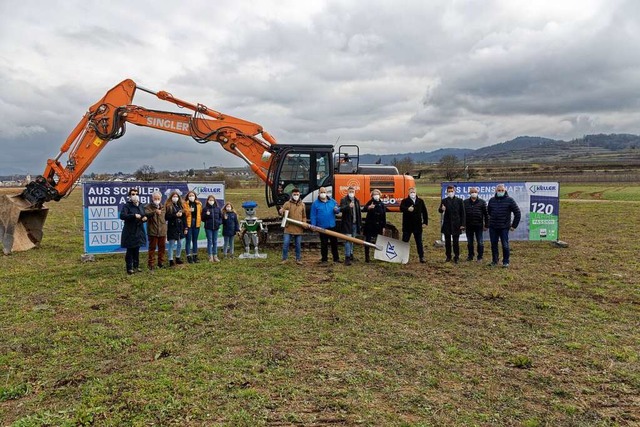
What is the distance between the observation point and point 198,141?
12805 mm

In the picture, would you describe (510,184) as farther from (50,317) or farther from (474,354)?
(50,317)

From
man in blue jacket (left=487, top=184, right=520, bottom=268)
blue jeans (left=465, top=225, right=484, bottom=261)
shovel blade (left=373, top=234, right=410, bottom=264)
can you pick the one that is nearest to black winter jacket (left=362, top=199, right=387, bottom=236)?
shovel blade (left=373, top=234, right=410, bottom=264)

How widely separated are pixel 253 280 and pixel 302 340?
3516 millimetres

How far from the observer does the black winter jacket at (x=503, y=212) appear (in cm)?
1011

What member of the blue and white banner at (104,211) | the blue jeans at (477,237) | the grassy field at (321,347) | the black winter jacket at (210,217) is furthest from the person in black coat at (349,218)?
the blue and white banner at (104,211)

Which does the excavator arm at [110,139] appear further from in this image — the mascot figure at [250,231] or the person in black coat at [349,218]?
the person in black coat at [349,218]

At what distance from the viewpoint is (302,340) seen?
18.5 feet

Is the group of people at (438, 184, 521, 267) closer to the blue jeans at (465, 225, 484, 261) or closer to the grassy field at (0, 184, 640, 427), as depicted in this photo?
the blue jeans at (465, 225, 484, 261)

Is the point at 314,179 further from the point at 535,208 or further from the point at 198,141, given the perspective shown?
the point at 535,208

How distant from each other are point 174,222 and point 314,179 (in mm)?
4045

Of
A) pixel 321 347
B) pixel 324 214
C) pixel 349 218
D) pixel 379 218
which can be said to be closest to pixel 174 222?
pixel 324 214

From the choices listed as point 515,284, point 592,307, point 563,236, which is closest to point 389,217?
point 563,236

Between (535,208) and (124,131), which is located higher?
(124,131)

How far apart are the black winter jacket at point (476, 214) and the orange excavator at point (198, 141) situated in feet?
7.86
